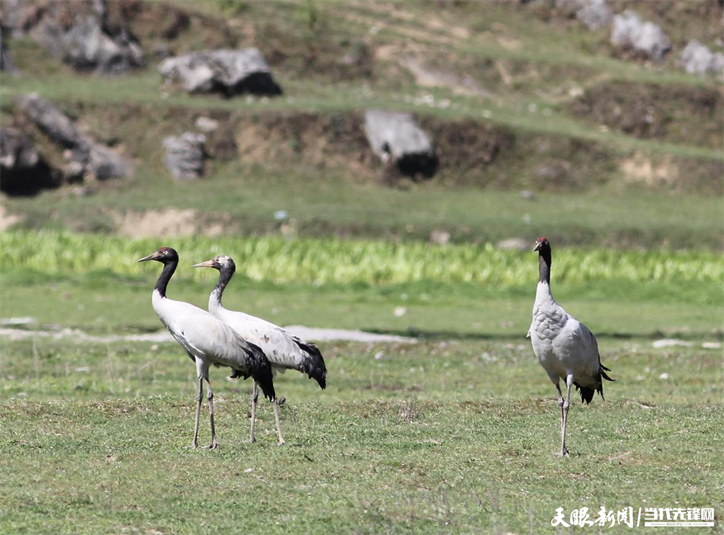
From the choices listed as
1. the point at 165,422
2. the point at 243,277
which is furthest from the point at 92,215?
the point at 165,422

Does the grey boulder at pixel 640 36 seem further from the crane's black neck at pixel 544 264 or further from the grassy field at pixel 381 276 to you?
the crane's black neck at pixel 544 264

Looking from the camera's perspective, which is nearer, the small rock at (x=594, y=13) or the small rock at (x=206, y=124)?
the small rock at (x=206, y=124)

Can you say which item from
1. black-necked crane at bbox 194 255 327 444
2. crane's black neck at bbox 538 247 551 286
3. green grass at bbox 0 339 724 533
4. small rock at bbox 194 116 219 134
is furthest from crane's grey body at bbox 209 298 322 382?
small rock at bbox 194 116 219 134

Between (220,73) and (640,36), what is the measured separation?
32.8 m

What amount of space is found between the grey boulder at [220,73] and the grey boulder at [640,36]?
1142 inches

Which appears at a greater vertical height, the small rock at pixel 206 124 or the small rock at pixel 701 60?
the small rock at pixel 701 60

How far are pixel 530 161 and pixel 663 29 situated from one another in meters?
27.9

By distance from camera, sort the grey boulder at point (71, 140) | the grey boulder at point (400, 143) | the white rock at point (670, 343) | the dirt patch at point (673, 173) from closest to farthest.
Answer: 1. the white rock at point (670, 343)
2. the grey boulder at point (71, 140)
3. the grey boulder at point (400, 143)
4. the dirt patch at point (673, 173)

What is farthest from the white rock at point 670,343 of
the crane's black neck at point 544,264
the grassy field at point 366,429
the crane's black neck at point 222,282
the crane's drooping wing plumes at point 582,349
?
the crane's black neck at point 222,282

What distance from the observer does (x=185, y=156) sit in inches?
2080

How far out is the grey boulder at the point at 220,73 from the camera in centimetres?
5781

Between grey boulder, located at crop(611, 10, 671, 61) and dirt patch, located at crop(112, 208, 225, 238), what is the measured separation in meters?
41.4

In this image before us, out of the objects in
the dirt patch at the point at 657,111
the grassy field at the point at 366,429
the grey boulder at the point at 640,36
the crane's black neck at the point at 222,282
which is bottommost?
the grassy field at the point at 366,429

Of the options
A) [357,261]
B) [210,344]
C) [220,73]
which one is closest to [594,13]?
[220,73]
